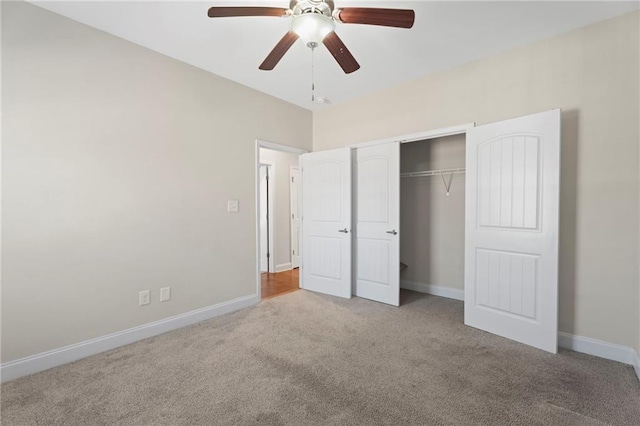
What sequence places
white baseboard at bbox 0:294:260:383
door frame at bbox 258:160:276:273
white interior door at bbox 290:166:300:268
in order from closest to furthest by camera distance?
white baseboard at bbox 0:294:260:383, door frame at bbox 258:160:276:273, white interior door at bbox 290:166:300:268

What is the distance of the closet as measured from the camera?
2.45 metres

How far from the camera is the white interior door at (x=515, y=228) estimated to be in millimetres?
2393

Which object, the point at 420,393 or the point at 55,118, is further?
the point at 55,118

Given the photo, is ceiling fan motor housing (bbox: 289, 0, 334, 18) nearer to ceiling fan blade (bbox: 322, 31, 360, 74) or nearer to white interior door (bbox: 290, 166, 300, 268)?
ceiling fan blade (bbox: 322, 31, 360, 74)

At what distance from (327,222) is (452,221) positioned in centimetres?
172

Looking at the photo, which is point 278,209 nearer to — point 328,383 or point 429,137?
point 429,137

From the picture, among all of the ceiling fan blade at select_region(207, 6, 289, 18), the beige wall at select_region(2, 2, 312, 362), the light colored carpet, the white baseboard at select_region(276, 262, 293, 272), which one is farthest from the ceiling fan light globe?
the white baseboard at select_region(276, 262, 293, 272)

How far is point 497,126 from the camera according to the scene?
2.69 meters

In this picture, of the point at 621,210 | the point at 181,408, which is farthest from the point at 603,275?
the point at 181,408

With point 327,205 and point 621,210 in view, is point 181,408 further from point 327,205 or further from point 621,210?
point 621,210

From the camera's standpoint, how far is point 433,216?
403 centimetres

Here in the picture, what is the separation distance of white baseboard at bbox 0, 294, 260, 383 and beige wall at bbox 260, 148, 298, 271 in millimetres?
2171

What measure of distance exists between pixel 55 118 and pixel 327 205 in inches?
115

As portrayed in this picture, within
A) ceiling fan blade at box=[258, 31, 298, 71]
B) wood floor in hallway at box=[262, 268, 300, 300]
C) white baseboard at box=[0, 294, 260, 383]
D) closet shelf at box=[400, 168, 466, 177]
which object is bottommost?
wood floor in hallway at box=[262, 268, 300, 300]
